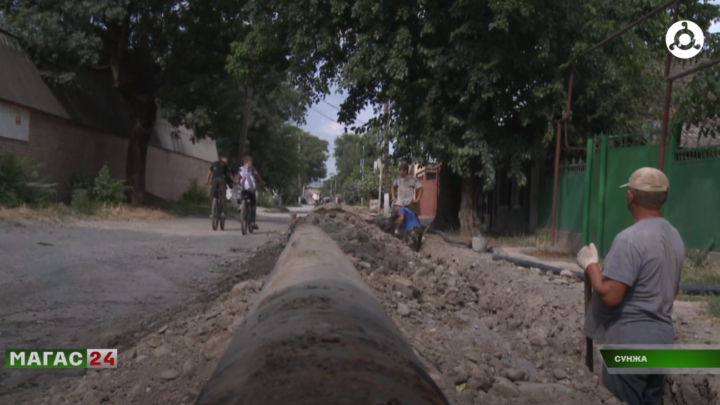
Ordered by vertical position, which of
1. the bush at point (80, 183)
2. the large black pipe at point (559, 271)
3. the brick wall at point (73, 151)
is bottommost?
the large black pipe at point (559, 271)

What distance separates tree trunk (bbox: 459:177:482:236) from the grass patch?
26.7 ft

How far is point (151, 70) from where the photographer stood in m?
20.0

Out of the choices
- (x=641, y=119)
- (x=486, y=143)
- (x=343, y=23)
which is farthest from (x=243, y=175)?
(x=641, y=119)

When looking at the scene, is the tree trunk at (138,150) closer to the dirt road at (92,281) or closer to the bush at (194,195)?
the bush at (194,195)

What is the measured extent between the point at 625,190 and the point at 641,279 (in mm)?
6783

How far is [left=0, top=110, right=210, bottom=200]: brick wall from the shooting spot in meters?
16.6

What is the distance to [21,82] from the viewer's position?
16109 mm

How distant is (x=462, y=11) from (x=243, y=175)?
5092 millimetres

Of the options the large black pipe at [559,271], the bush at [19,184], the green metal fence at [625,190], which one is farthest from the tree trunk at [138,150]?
the large black pipe at [559,271]

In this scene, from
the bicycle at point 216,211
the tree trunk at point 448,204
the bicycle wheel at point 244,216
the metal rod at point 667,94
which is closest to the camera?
the metal rod at point 667,94

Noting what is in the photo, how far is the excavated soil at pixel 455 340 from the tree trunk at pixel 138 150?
40.2 ft

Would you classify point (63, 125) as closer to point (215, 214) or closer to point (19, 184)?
point (19, 184)

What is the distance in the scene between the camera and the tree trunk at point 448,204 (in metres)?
16.3

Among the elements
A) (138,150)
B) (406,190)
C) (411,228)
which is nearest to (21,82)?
(138,150)
